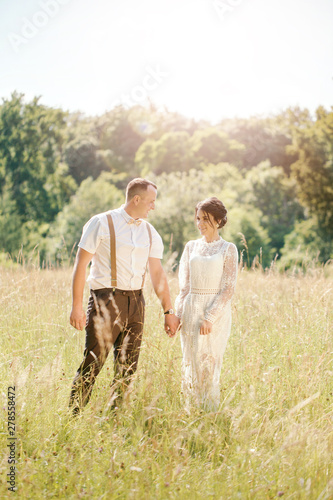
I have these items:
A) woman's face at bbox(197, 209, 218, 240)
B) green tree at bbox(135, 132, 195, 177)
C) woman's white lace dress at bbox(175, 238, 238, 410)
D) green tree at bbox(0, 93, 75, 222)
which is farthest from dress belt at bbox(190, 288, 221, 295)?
green tree at bbox(135, 132, 195, 177)

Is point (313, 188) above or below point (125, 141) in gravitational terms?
below

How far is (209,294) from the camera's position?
3.77 meters

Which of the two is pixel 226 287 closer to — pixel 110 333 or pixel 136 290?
pixel 136 290

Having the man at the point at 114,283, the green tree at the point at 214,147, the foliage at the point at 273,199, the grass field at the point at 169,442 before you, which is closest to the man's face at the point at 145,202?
the man at the point at 114,283

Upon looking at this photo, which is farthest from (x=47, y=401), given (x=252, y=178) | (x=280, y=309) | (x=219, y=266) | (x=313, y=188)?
(x=252, y=178)

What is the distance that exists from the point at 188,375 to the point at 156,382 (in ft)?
0.95

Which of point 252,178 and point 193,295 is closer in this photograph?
point 193,295

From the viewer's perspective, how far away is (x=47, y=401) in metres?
3.21

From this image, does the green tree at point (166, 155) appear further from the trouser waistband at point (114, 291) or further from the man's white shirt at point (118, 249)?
the trouser waistband at point (114, 291)

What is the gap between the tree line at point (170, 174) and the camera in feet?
70.5

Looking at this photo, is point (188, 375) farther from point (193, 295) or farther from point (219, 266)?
point (219, 266)

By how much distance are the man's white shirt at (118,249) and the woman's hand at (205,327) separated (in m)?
0.57

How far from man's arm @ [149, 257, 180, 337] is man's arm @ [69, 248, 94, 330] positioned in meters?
0.62

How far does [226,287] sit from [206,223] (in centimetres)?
51
